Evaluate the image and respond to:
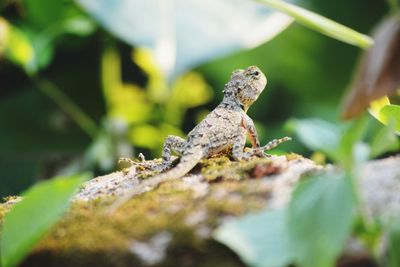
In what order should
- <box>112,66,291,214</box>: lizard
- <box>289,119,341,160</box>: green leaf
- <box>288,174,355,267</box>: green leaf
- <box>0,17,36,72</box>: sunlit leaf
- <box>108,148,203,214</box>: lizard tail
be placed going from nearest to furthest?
<box>288,174,355,267</box>: green leaf < <box>289,119,341,160</box>: green leaf < <box>108,148,203,214</box>: lizard tail < <box>112,66,291,214</box>: lizard < <box>0,17,36,72</box>: sunlit leaf

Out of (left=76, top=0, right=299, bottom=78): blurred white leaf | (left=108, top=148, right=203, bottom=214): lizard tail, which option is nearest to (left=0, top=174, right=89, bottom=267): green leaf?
(left=108, top=148, right=203, bottom=214): lizard tail

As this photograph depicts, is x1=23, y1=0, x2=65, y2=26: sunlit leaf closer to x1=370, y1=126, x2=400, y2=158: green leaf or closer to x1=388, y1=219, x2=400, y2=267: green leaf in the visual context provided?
x1=370, y1=126, x2=400, y2=158: green leaf

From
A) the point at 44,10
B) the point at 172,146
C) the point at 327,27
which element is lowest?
the point at 327,27

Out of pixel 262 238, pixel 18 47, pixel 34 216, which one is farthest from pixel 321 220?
pixel 18 47

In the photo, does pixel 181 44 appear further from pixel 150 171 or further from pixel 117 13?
pixel 150 171

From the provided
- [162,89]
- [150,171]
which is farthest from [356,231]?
[162,89]

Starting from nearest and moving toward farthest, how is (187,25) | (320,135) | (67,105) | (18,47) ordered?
(320,135) < (187,25) < (18,47) < (67,105)

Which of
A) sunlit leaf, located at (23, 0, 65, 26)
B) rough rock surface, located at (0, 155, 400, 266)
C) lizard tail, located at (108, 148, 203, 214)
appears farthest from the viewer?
sunlit leaf, located at (23, 0, 65, 26)

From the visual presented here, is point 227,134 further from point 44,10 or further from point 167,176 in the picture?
point 44,10
